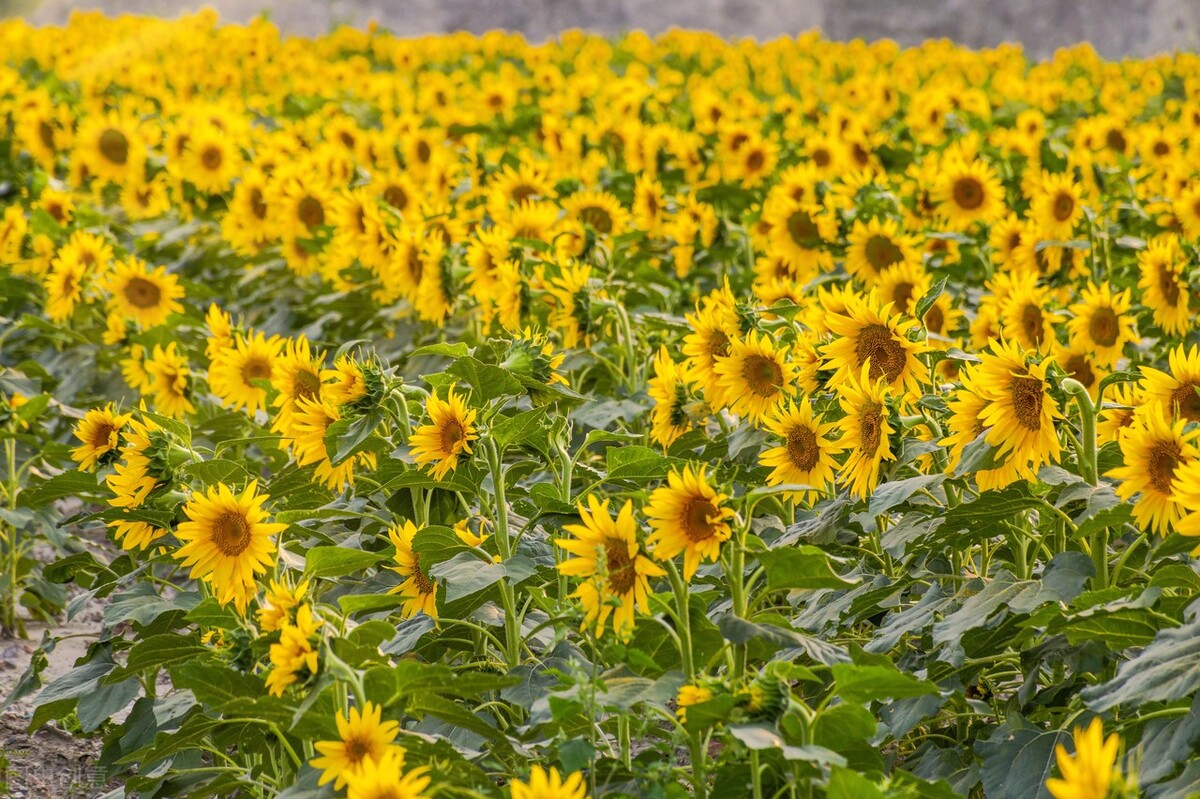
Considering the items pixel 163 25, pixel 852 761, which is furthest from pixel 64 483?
pixel 163 25

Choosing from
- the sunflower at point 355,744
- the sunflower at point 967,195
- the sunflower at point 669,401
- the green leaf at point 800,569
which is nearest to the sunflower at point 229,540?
the sunflower at point 355,744

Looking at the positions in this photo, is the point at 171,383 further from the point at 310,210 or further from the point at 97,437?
the point at 310,210

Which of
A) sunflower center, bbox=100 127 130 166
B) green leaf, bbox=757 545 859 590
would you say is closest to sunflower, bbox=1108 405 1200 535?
green leaf, bbox=757 545 859 590

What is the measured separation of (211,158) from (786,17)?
13677 millimetres

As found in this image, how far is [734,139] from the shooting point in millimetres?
6480

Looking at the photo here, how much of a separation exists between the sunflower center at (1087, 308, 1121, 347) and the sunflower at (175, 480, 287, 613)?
2.13 m

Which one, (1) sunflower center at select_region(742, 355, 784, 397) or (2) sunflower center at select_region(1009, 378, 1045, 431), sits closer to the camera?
(2) sunflower center at select_region(1009, 378, 1045, 431)

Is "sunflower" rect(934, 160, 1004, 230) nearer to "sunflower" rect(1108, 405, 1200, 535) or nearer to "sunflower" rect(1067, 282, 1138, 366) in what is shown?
"sunflower" rect(1067, 282, 1138, 366)

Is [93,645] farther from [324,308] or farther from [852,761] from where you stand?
[324,308]

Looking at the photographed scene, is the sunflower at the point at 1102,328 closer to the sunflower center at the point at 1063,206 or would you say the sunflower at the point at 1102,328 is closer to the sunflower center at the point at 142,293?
the sunflower center at the point at 1063,206

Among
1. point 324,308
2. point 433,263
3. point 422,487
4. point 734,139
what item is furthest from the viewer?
point 734,139

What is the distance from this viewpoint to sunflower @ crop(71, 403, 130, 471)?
2.92 meters

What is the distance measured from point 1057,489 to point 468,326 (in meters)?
2.60

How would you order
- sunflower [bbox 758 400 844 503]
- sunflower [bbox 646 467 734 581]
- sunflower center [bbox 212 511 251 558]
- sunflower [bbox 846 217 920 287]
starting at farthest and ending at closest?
sunflower [bbox 846 217 920 287]
sunflower [bbox 758 400 844 503]
sunflower center [bbox 212 511 251 558]
sunflower [bbox 646 467 734 581]
